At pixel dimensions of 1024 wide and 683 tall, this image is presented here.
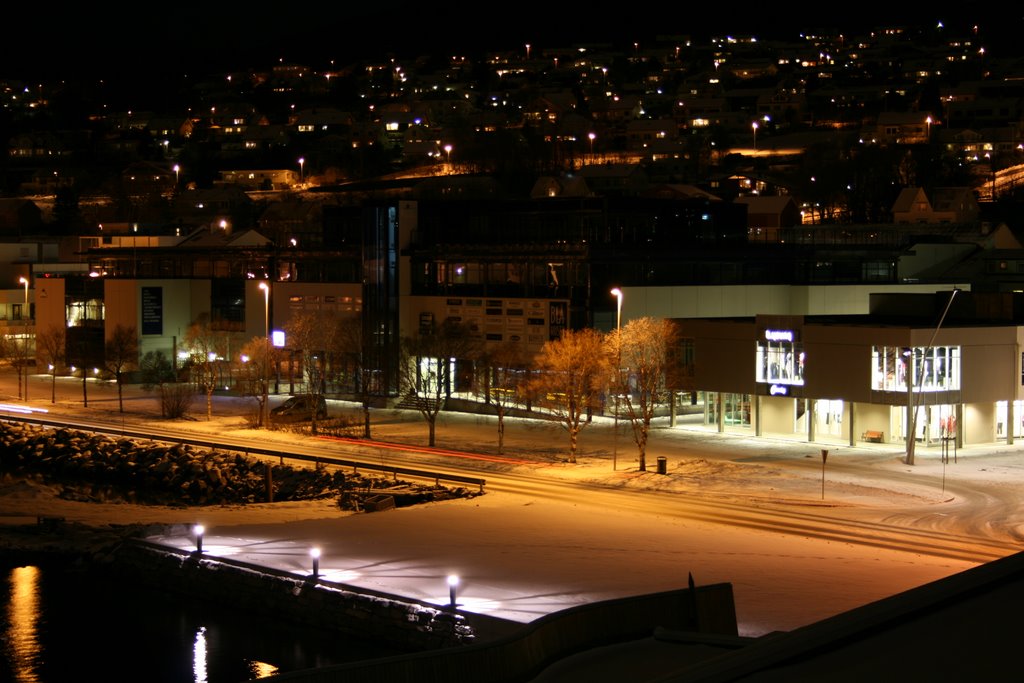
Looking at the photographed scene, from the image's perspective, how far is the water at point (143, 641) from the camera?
22078mm

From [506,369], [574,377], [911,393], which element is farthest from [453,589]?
[506,369]

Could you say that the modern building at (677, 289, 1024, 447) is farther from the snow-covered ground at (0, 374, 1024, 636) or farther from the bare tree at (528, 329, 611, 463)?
the bare tree at (528, 329, 611, 463)

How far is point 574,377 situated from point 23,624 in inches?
679

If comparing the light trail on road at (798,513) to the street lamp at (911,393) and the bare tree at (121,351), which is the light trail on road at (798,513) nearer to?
the street lamp at (911,393)

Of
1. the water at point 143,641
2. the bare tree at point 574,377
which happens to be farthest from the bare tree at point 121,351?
the water at point 143,641

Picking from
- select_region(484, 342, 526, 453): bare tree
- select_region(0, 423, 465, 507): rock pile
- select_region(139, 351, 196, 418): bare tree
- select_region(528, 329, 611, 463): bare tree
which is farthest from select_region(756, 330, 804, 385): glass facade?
select_region(139, 351, 196, 418): bare tree

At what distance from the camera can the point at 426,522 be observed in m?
28.7

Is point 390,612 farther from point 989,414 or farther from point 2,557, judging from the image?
point 989,414

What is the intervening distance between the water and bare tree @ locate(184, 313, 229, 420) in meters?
24.4

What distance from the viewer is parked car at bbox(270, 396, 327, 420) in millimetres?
45469

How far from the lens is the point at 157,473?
1532 inches

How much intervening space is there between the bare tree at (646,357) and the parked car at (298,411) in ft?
38.0

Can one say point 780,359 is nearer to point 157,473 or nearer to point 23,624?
point 157,473

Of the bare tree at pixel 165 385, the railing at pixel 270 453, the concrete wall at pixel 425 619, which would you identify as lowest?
the concrete wall at pixel 425 619
